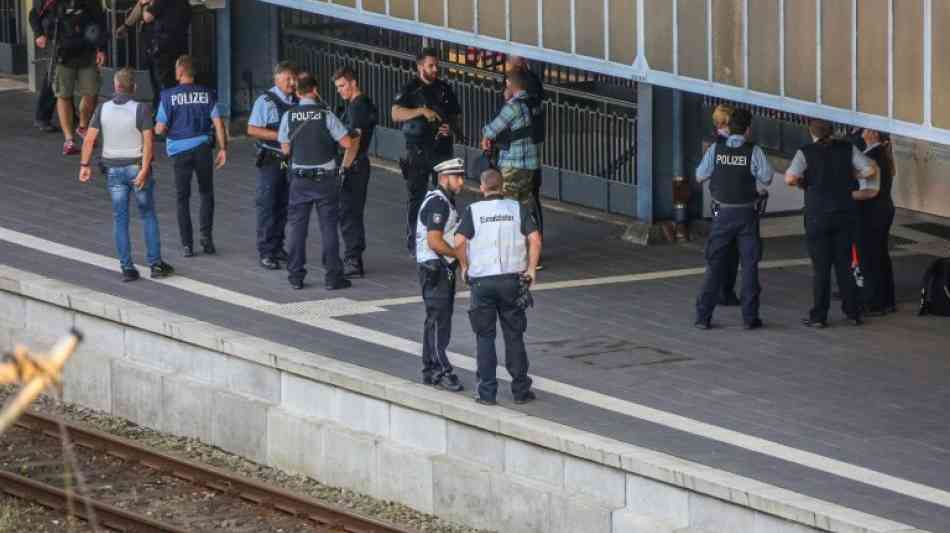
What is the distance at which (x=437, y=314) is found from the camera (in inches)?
519

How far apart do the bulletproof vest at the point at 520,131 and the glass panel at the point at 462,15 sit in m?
1.68

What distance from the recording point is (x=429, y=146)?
672 inches

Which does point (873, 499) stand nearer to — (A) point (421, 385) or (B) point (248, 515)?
(A) point (421, 385)

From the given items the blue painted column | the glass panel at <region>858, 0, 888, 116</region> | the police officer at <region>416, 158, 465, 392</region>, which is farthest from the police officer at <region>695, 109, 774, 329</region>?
the blue painted column

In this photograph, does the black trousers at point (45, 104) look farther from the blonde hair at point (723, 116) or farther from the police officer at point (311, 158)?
the blonde hair at point (723, 116)

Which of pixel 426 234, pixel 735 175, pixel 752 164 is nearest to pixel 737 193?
pixel 735 175

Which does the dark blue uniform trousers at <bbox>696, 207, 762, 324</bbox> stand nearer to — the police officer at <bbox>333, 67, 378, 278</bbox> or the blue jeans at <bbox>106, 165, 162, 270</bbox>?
the police officer at <bbox>333, 67, 378, 278</bbox>

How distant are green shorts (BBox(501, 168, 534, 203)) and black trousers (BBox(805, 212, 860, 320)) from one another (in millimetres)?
2447

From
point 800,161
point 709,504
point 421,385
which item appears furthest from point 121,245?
point 709,504

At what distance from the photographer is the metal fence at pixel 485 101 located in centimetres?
1959

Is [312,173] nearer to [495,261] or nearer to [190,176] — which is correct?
[190,176]

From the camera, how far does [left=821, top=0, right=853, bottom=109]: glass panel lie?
563 inches

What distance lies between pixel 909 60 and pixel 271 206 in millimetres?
5455

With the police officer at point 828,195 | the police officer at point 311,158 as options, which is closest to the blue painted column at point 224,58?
the police officer at point 311,158
